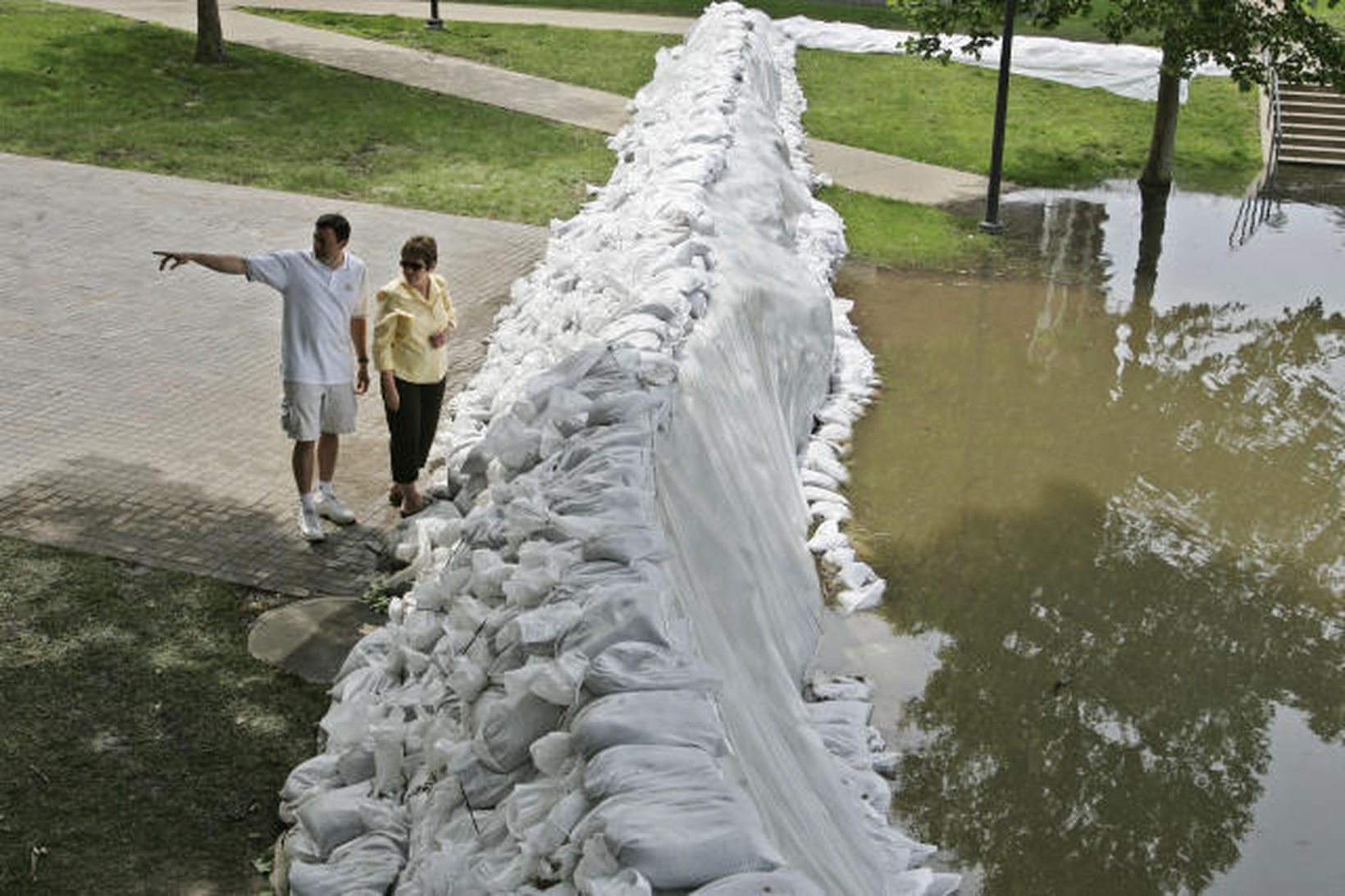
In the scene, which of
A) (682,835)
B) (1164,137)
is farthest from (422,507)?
(1164,137)

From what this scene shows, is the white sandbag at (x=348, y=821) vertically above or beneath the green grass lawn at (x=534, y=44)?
beneath

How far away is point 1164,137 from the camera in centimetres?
1587

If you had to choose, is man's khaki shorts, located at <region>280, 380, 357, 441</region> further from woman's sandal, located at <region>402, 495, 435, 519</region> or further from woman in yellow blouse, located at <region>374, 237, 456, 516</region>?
woman's sandal, located at <region>402, 495, 435, 519</region>

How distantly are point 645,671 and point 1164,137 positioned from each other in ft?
43.9

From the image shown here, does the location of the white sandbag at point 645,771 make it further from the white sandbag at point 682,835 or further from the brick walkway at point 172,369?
the brick walkway at point 172,369

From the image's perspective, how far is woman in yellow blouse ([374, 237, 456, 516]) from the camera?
726 centimetres

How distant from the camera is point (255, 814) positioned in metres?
5.05

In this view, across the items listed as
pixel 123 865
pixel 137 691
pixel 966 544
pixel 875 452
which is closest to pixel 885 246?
pixel 875 452

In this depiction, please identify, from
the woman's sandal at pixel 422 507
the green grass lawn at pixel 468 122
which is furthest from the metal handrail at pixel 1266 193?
the woman's sandal at pixel 422 507

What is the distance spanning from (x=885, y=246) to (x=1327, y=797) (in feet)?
26.4

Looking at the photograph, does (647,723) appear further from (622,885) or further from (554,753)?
(622,885)

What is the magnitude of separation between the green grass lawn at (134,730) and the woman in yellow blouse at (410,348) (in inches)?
44.9

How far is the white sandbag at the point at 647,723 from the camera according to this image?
13.0 ft

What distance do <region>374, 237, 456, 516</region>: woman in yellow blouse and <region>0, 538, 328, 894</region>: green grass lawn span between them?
1.14 meters
